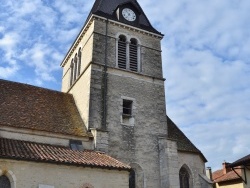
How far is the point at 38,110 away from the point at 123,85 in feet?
14.6

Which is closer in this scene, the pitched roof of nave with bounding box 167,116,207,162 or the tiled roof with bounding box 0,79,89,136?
the tiled roof with bounding box 0,79,89,136

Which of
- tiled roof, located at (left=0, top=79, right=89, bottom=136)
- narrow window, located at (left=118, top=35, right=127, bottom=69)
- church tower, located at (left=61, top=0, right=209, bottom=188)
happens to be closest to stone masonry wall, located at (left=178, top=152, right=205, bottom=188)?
church tower, located at (left=61, top=0, right=209, bottom=188)

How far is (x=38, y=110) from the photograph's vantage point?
15.8 metres

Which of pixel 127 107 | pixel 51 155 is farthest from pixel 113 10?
pixel 51 155

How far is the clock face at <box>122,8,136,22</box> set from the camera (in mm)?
19241

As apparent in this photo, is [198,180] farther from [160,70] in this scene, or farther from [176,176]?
[160,70]

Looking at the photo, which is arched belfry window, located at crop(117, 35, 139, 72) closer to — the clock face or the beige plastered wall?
the clock face

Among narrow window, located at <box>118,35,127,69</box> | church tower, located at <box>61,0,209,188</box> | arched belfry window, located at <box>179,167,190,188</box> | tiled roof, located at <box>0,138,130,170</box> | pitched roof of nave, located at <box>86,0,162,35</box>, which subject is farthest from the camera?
pitched roof of nave, located at <box>86,0,162,35</box>

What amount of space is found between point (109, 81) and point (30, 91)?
415 centimetres

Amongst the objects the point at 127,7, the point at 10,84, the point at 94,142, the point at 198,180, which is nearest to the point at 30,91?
the point at 10,84

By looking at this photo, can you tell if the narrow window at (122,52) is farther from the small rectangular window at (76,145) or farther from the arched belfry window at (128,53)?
the small rectangular window at (76,145)

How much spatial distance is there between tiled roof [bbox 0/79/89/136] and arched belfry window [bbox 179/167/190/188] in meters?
5.42

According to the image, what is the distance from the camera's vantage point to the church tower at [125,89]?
A: 616 inches

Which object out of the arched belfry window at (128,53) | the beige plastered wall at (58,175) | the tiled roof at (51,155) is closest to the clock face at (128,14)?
the arched belfry window at (128,53)
